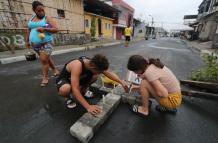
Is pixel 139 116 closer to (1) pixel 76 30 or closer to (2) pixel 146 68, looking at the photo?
(2) pixel 146 68

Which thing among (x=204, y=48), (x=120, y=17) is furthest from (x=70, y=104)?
(x=120, y=17)

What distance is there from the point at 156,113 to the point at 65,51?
7174mm

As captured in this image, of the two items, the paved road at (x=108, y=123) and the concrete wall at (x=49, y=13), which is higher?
the concrete wall at (x=49, y=13)

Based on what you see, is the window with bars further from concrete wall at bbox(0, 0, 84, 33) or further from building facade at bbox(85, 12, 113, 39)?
building facade at bbox(85, 12, 113, 39)

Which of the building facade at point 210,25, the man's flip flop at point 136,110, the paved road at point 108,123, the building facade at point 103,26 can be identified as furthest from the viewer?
the building facade at point 103,26

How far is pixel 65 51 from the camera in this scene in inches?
322

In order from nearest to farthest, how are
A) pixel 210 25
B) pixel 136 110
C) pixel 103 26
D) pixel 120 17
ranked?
pixel 136 110, pixel 210 25, pixel 103 26, pixel 120 17

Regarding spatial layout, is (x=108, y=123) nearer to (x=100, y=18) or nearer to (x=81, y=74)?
(x=81, y=74)

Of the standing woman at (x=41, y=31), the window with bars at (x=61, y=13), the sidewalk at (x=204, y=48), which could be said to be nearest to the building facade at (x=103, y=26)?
the window with bars at (x=61, y=13)

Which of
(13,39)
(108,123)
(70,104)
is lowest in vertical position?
(108,123)

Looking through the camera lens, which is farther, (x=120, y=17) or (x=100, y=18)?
(x=120, y=17)

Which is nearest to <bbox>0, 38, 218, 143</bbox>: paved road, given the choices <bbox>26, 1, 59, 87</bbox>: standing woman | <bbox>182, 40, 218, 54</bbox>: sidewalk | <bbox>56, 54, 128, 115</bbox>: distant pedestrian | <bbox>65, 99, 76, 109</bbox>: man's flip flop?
<bbox>65, 99, 76, 109</bbox>: man's flip flop

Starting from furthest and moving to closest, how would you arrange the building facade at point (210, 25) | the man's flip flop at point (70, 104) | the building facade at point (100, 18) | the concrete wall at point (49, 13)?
the building facade at point (100, 18)
the building facade at point (210, 25)
the concrete wall at point (49, 13)
the man's flip flop at point (70, 104)

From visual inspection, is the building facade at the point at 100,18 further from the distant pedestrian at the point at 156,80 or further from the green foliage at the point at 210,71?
the distant pedestrian at the point at 156,80
